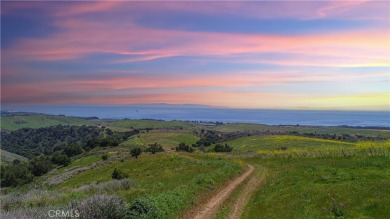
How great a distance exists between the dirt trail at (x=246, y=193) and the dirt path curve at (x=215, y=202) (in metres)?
1.15

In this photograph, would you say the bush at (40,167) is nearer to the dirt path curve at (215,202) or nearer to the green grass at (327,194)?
the dirt path curve at (215,202)

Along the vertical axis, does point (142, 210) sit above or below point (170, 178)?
above

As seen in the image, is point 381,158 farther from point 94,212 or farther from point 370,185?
point 94,212

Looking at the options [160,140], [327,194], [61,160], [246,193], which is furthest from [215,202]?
[160,140]

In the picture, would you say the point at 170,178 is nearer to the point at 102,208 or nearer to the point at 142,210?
the point at 142,210

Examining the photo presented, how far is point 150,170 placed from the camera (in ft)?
161

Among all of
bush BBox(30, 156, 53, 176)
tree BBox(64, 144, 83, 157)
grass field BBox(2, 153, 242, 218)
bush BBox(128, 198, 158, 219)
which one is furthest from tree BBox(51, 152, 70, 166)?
bush BBox(128, 198, 158, 219)

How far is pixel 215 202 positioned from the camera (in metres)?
24.6

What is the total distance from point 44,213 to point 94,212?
8.39ft

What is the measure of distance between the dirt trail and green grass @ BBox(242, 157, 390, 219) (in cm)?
55

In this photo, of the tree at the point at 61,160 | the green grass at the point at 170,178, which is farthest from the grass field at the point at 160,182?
the tree at the point at 61,160

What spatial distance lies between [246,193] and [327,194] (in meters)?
7.38

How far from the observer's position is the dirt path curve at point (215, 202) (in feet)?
70.3

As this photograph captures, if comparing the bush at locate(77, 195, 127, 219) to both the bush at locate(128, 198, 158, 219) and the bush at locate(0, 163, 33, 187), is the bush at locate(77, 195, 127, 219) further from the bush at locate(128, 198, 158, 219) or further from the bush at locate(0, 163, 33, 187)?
the bush at locate(0, 163, 33, 187)
